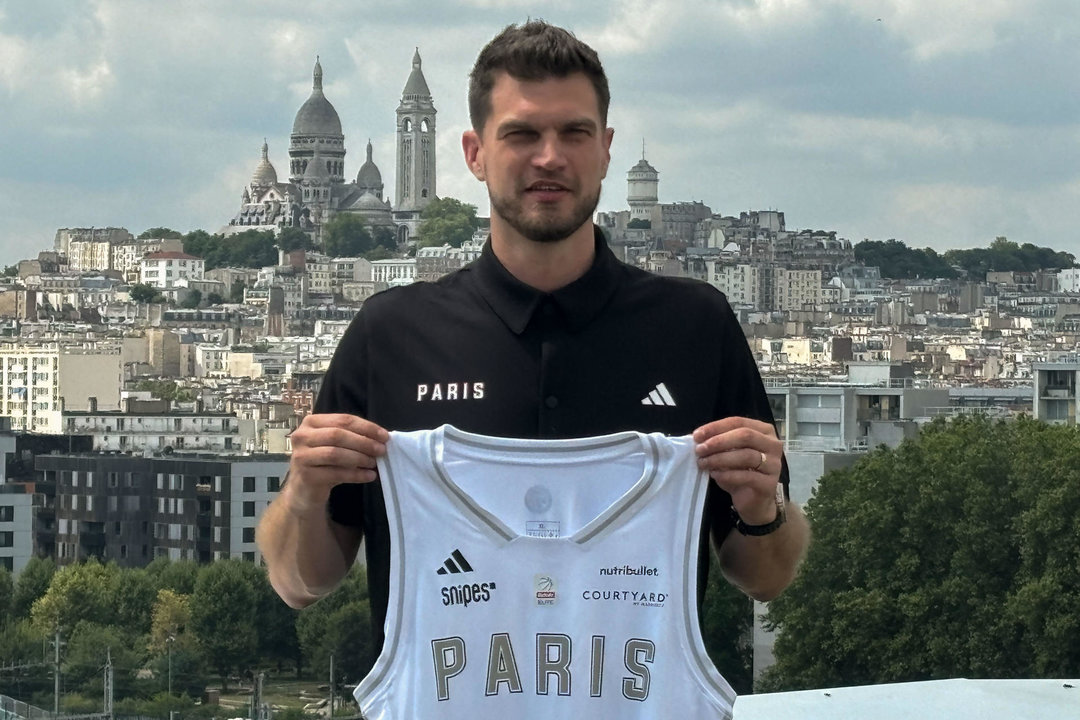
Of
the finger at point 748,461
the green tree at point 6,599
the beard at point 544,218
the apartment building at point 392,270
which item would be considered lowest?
the green tree at point 6,599

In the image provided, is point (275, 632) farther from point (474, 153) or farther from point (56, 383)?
point (56, 383)

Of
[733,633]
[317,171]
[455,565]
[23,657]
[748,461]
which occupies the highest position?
[317,171]

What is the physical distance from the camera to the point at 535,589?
2.90m

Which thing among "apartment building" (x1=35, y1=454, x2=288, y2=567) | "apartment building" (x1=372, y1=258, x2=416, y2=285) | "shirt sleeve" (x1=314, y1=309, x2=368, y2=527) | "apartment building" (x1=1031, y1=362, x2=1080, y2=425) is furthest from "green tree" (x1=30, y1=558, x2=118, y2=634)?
"apartment building" (x1=372, y1=258, x2=416, y2=285)

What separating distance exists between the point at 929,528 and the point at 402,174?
124650 millimetres

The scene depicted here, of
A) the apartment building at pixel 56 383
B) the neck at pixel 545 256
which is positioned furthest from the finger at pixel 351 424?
the apartment building at pixel 56 383

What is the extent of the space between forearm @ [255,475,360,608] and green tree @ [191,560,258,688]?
102 feet

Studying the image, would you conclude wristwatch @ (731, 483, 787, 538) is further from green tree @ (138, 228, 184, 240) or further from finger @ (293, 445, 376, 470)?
green tree @ (138, 228, 184, 240)

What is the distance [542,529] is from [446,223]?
12595 centimetres

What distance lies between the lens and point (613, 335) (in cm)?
302

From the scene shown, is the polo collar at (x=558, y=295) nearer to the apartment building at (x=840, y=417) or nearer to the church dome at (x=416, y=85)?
the apartment building at (x=840, y=417)

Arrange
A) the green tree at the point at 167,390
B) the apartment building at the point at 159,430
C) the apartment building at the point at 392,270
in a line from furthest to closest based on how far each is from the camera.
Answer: the apartment building at the point at 392,270 < the green tree at the point at 167,390 < the apartment building at the point at 159,430

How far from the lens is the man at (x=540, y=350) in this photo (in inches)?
115

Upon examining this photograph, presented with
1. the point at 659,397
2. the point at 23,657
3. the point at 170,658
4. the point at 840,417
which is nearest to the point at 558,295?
the point at 659,397
